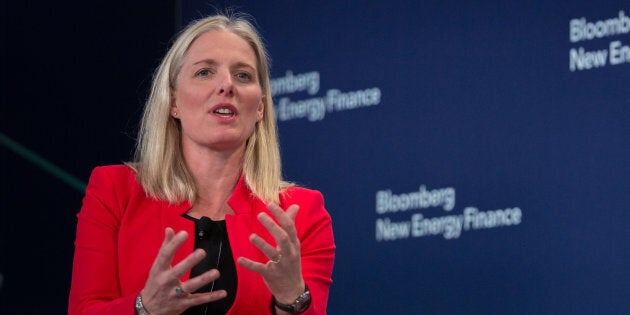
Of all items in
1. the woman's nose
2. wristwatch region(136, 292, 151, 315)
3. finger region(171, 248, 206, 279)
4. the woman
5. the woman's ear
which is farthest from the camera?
the woman's ear

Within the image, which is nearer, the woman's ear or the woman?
the woman

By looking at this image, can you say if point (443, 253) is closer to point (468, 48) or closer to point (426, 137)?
point (426, 137)

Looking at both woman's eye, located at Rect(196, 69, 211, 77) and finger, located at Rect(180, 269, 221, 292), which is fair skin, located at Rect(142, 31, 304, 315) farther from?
finger, located at Rect(180, 269, 221, 292)

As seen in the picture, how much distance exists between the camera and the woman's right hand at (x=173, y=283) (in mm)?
1953

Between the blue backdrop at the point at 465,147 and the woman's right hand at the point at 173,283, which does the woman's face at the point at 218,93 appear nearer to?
the woman's right hand at the point at 173,283

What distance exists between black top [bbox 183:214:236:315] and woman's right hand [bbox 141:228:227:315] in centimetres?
15

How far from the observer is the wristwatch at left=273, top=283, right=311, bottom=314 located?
212 cm

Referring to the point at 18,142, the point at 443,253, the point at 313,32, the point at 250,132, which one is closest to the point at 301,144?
the point at 313,32

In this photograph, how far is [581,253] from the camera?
3.39 metres

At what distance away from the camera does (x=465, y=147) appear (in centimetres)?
374

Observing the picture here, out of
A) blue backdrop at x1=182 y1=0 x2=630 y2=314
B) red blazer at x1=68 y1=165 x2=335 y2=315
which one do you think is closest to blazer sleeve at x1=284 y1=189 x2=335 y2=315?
red blazer at x1=68 y1=165 x2=335 y2=315

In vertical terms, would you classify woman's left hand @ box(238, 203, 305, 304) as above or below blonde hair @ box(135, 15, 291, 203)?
below

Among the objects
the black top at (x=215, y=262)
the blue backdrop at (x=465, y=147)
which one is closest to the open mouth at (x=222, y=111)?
the black top at (x=215, y=262)

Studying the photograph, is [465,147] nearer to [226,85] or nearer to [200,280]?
[226,85]
